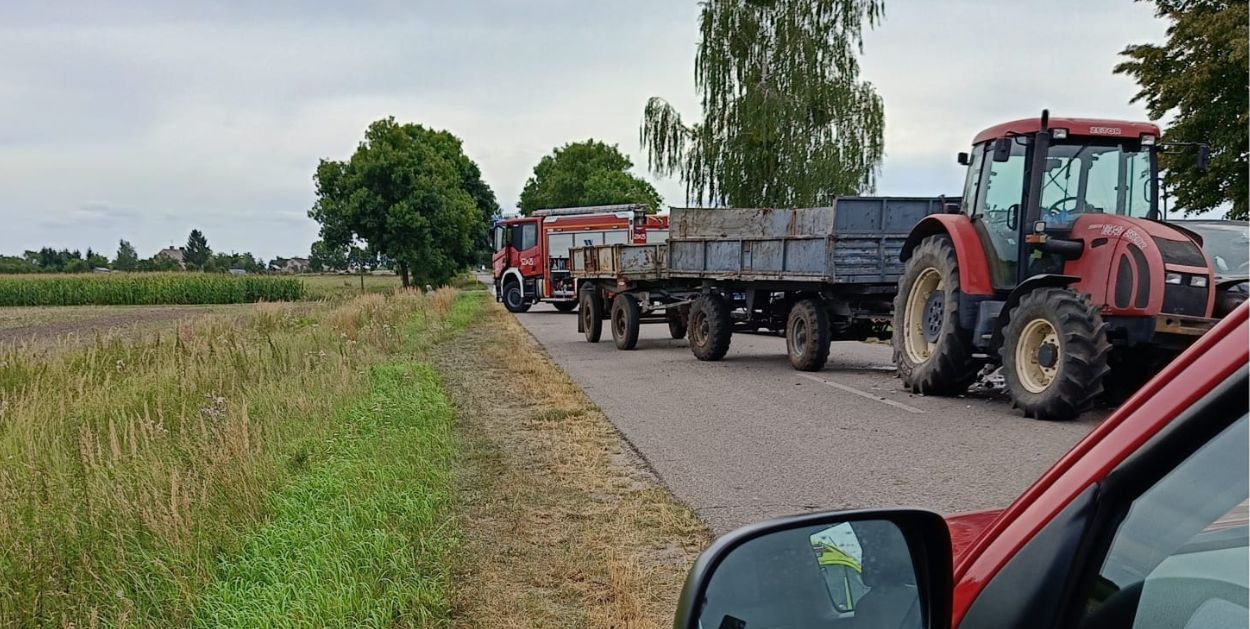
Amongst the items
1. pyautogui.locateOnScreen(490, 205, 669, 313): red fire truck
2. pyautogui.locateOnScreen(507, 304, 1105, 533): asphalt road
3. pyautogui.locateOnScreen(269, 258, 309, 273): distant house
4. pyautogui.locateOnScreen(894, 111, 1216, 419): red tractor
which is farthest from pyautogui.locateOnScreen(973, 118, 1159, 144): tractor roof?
pyautogui.locateOnScreen(269, 258, 309, 273): distant house

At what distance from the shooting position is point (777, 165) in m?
29.5

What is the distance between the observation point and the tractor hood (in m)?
1.67

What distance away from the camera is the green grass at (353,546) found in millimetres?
4117

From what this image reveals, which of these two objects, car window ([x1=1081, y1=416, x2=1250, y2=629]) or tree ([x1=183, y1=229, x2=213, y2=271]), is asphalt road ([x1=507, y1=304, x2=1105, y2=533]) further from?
tree ([x1=183, y1=229, x2=213, y2=271])

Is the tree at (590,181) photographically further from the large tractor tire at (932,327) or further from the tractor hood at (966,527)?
the tractor hood at (966,527)

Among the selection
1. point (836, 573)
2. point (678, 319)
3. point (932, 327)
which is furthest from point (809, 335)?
point (836, 573)

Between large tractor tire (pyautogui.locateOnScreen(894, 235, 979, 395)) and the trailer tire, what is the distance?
6471mm

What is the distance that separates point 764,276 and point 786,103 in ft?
55.2

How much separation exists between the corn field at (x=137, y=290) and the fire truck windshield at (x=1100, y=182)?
141 ft

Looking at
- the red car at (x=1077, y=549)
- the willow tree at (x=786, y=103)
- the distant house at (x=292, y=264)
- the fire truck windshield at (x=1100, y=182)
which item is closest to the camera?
the red car at (x=1077, y=549)

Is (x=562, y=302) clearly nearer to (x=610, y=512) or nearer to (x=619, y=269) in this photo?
(x=619, y=269)

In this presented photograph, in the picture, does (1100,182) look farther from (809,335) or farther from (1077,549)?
(1077,549)

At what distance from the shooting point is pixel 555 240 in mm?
30188

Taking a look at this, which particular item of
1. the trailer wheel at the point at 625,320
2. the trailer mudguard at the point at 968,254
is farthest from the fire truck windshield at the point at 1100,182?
the trailer wheel at the point at 625,320
